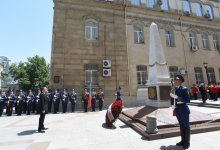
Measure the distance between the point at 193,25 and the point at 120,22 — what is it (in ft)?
34.8

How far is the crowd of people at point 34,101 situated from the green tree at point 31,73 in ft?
79.5

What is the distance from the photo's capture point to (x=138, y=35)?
17609 mm

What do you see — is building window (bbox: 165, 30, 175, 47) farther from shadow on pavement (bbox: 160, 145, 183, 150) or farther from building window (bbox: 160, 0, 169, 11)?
shadow on pavement (bbox: 160, 145, 183, 150)

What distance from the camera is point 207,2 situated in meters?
22.5

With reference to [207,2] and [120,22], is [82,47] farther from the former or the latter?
[207,2]

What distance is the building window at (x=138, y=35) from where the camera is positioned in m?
17.5

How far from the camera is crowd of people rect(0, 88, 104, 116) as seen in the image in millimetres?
11586

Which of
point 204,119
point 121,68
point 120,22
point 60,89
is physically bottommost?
point 204,119

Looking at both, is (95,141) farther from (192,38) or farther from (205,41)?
(205,41)

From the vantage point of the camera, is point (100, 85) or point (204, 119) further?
point (100, 85)

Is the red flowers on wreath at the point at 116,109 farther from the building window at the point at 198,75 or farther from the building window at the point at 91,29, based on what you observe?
the building window at the point at 198,75

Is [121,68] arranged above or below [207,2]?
below

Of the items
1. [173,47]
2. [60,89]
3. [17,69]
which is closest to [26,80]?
[17,69]

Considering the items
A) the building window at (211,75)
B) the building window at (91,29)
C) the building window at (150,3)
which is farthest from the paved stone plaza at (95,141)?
the building window at (150,3)
